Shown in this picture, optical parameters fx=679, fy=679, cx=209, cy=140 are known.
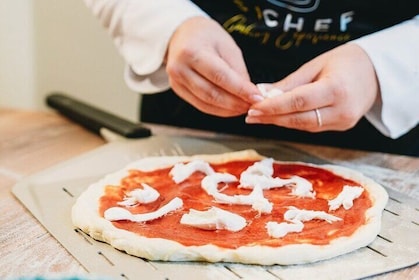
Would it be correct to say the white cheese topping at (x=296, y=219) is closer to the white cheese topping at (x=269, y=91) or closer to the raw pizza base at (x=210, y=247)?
the raw pizza base at (x=210, y=247)

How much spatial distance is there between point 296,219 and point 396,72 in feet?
0.95

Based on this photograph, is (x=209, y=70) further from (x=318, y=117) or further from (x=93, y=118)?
(x=93, y=118)

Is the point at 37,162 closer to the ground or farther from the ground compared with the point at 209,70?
A: closer to the ground

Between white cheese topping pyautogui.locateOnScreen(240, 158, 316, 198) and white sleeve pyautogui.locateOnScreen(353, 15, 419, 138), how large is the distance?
6.8 inches

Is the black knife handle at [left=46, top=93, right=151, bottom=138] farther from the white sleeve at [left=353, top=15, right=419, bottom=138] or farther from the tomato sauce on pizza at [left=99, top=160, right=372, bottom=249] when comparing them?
the white sleeve at [left=353, top=15, right=419, bottom=138]

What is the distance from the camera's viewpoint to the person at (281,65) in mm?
817

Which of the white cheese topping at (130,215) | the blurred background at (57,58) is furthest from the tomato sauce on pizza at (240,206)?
the blurred background at (57,58)

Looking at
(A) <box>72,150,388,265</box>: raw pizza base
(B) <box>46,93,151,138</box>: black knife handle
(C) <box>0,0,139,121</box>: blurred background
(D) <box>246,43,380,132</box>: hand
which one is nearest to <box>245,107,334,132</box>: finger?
(D) <box>246,43,380,132</box>: hand

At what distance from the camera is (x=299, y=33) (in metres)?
0.97

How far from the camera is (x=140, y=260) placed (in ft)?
2.05

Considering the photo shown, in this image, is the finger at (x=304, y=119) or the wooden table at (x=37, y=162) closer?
the wooden table at (x=37, y=162)

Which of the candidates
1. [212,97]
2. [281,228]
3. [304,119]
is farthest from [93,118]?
[281,228]

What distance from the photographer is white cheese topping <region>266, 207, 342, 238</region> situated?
66 cm

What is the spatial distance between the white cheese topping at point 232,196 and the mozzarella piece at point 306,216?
25 mm
